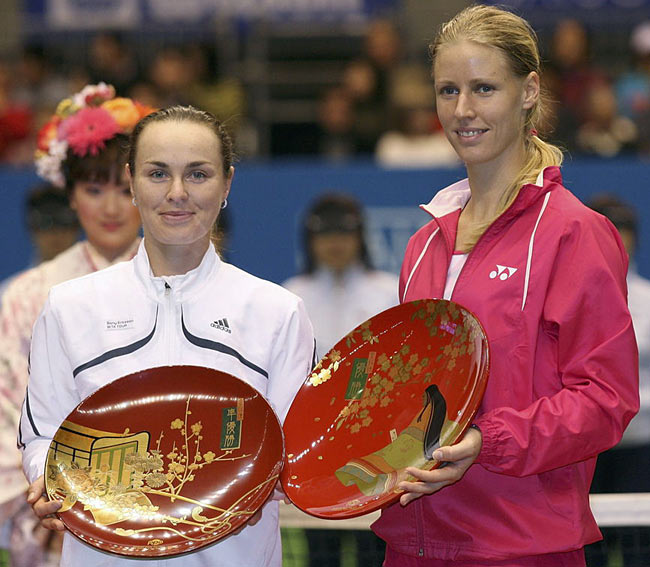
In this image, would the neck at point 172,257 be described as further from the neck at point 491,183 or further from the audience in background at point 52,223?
the audience in background at point 52,223

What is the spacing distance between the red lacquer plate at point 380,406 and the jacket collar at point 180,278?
0.35m

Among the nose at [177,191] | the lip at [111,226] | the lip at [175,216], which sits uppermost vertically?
the nose at [177,191]

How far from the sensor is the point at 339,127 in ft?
26.0

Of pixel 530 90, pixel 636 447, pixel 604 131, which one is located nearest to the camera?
pixel 530 90

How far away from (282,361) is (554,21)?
6492mm

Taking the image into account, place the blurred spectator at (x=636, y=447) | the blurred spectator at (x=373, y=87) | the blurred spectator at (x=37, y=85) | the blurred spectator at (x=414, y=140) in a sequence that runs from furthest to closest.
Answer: the blurred spectator at (x=37, y=85) → the blurred spectator at (x=373, y=87) → the blurred spectator at (x=414, y=140) → the blurred spectator at (x=636, y=447)

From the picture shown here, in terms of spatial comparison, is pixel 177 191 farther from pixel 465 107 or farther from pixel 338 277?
pixel 338 277

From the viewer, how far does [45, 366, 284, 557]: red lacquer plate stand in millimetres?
2482

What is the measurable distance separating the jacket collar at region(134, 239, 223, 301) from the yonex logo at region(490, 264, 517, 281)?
0.68 m

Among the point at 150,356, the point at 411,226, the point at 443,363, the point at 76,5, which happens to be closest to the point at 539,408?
the point at 443,363

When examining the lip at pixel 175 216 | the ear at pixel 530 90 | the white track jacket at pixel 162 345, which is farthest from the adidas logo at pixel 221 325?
the ear at pixel 530 90

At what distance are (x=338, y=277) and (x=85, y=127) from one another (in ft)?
8.62

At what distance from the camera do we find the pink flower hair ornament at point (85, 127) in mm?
3611

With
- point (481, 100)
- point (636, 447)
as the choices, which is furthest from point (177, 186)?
point (636, 447)
